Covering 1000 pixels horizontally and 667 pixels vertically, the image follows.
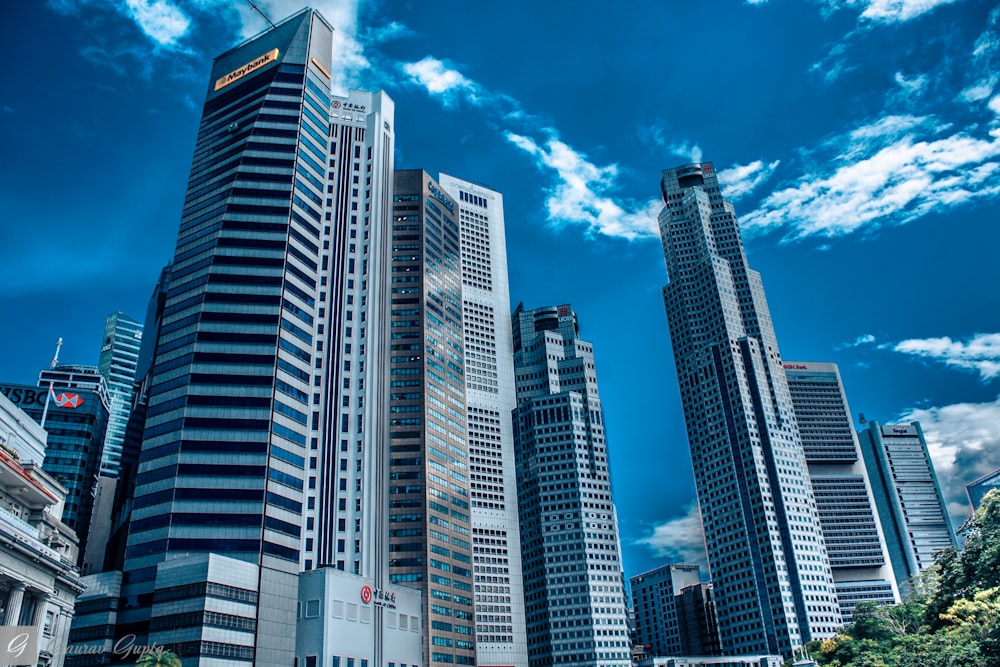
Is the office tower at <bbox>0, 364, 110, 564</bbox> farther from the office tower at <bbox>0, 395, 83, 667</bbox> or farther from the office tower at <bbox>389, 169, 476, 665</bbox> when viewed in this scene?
the office tower at <bbox>0, 395, 83, 667</bbox>

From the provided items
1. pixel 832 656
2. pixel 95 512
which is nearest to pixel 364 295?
pixel 95 512

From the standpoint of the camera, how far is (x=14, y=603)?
221 feet

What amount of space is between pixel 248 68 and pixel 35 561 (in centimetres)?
14781

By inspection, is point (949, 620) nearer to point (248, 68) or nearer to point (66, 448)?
point (248, 68)

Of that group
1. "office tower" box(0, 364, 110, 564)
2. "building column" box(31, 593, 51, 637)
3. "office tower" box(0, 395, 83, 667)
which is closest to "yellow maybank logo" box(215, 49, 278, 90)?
"office tower" box(0, 364, 110, 564)

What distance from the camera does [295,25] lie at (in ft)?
628

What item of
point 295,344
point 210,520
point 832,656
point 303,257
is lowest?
point 832,656

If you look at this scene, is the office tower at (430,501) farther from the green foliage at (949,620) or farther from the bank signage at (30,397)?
the bank signage at (30,397)

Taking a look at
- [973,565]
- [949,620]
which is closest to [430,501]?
[949,620]

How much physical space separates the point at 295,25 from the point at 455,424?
354 ft

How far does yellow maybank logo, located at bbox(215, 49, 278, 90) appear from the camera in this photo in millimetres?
187125

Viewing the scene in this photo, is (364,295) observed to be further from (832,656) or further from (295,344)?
(832,656)

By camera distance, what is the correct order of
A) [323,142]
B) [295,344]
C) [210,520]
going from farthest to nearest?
[323,142]
[295,344]
[210,520]

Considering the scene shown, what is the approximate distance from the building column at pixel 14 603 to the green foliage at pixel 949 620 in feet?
331
